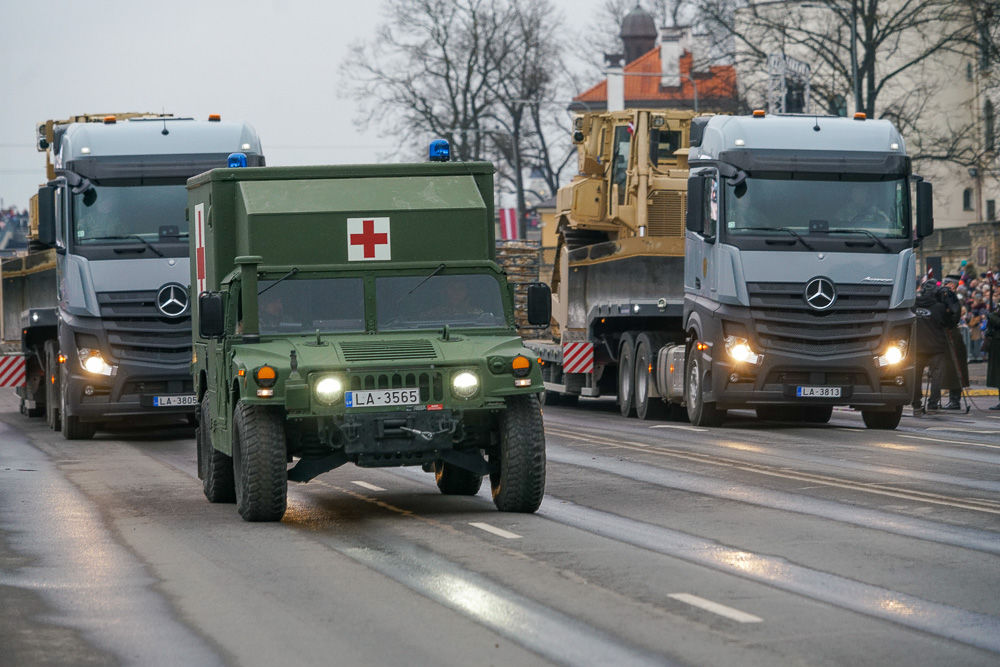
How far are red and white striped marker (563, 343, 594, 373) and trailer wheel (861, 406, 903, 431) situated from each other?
580 centimetres

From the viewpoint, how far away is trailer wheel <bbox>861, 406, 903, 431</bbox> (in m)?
22.7

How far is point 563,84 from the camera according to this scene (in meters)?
74.1

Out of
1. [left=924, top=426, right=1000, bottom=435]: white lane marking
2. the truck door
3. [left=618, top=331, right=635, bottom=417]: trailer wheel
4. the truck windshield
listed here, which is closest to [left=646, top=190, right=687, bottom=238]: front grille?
[left=618, top=331, right=635, bottom=417]: trailer wheel

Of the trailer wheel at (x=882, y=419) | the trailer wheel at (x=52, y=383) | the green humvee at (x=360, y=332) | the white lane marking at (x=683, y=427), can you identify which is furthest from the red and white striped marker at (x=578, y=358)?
the green humvee at (x=360, y=332)

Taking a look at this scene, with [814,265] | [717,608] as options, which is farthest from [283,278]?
[814,265]

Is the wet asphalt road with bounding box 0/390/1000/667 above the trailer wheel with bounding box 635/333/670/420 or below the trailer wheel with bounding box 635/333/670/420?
below

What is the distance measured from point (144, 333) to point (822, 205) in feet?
27.9

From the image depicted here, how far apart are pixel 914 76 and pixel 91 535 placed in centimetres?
6773

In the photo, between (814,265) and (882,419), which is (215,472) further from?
(882,419)

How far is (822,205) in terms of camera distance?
21.7 m

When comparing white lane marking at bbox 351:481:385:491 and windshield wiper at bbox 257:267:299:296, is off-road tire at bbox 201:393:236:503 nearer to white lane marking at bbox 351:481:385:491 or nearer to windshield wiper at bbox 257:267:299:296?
white lane marking at bbox 351:481:385:491

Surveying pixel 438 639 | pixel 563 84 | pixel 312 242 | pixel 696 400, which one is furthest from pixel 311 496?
pixel 563 84

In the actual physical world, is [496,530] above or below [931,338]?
below

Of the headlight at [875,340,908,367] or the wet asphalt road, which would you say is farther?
the headlight at [875,340,908,367]
